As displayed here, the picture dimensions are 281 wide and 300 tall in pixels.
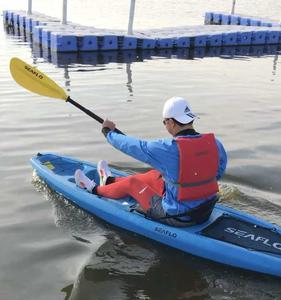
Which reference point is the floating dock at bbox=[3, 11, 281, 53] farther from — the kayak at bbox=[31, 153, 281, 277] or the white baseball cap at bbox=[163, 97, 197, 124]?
the white baseball cap at bbox=[163, 97, 197, 124]

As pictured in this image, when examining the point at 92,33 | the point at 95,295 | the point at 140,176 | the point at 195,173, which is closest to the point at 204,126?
the point at 140,176

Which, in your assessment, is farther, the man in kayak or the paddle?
the paddle

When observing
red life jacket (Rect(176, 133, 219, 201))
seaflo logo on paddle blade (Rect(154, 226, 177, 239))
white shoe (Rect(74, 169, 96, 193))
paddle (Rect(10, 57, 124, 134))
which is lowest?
seaflo logo on paddle blade (Rect(154, 226, 177, 239))

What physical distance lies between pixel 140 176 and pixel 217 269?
1.43 metres

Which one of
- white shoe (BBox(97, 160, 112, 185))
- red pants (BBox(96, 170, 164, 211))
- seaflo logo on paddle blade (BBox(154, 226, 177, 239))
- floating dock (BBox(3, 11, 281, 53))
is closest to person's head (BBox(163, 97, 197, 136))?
red pants (BBox(96, 170, 164, 211))

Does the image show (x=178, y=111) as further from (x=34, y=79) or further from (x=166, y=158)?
(x=34, y=79)

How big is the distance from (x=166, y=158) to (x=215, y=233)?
96 centimetres

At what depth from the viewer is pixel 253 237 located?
15.8 feet

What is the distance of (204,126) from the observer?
30.3 feet

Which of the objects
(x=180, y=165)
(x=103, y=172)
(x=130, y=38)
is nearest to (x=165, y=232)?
(x=180, y=165)

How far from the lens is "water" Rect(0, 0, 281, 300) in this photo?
4531 millimetres

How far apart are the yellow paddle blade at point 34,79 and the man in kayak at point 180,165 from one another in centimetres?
175

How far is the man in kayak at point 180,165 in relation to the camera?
461 centimetres

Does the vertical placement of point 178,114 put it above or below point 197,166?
above
